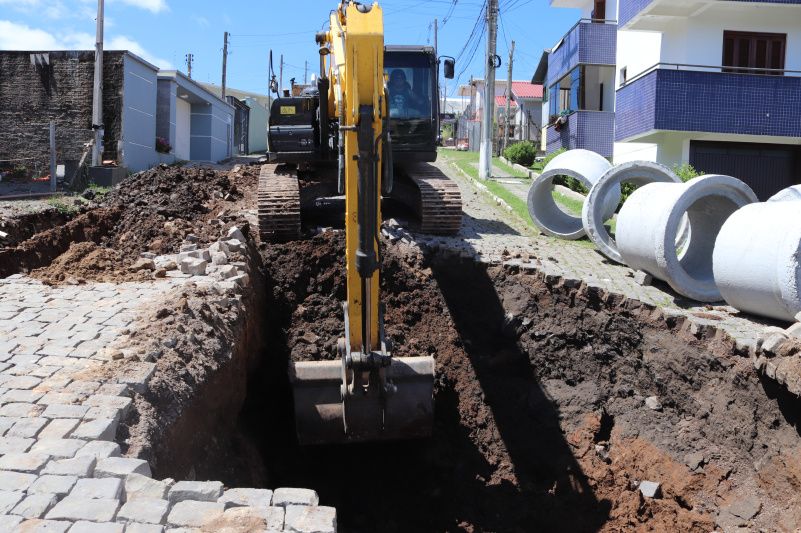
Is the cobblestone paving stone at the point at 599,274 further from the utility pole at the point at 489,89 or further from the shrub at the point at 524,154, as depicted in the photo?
the shrub at the point at 524,154

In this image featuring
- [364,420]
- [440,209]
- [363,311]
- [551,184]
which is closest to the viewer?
[363,311]

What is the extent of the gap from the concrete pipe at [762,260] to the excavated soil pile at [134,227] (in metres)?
6.31

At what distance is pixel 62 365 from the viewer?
5297 mm

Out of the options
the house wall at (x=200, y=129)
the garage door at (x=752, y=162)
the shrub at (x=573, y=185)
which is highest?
the house wall at (x=200, y=129)

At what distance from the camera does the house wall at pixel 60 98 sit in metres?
21.2

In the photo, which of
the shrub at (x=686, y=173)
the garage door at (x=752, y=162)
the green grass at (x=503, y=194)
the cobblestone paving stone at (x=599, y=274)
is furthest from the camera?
the garage door at (x=752, y=162)

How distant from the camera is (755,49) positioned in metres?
18.0

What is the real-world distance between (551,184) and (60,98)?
1539 cm

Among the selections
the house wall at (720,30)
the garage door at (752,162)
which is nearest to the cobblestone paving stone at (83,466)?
the garage door at (752,162)

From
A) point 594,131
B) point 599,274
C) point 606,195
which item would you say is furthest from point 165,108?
point 599,274

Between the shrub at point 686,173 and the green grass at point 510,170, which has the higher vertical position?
the green grass at point 510,170

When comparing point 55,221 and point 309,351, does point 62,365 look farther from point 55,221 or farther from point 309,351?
point 55,221

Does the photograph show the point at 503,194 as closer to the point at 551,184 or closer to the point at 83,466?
the point at 551,184

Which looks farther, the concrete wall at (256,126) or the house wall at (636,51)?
the concrete wall at (256,126)
